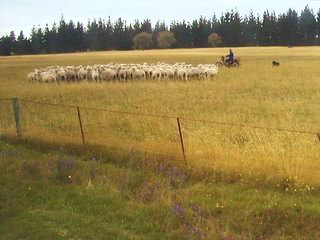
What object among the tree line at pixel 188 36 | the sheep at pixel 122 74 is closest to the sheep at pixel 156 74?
the sheep at pixel 122 74

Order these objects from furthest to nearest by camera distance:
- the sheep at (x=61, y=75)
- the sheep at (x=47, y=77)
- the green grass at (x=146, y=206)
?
1. the sheep at (x=61, y=75)
2. the sheep at (x=47, y=77)
3. the green grass at (x=146, y=206)

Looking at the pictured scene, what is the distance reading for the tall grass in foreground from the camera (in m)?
8.89

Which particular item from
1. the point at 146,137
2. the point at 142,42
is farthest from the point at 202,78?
the point at 142,42

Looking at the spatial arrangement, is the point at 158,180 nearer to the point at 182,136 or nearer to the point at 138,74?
the point at 182,136

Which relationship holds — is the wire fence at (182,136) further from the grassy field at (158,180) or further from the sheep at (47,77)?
the sheep at (47,77)

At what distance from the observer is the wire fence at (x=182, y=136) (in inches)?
353

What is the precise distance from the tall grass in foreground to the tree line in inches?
3481

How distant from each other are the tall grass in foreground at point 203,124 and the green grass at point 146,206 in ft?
2.50

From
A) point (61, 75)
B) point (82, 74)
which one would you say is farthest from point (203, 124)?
point (61, 75)

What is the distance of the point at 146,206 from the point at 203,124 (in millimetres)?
6455

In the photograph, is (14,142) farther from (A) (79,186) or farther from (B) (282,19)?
(B) (282,19)

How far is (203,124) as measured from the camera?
13.3 m

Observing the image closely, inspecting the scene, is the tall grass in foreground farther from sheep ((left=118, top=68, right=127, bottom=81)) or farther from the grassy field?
sheep ((left=118, top=68, right=127, bottom=81))

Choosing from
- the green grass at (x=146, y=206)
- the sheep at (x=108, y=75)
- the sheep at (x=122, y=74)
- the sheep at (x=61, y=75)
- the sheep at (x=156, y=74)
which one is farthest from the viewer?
the sheep at (x=61, y=75)
